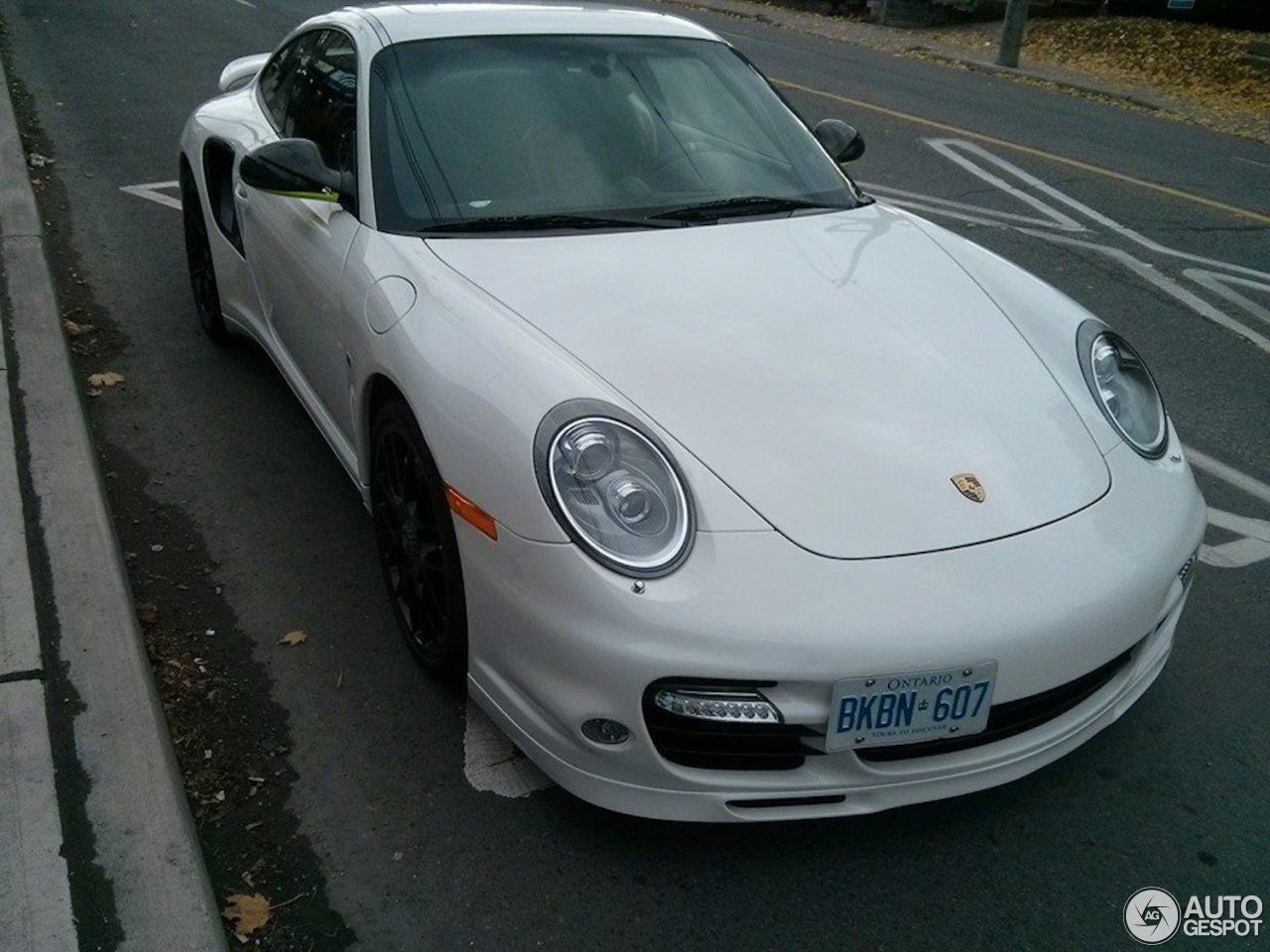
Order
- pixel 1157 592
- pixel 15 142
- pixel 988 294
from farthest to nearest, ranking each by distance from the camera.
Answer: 1. pixel 15 142
2. pixel 988 294
3. pixel 1157 592

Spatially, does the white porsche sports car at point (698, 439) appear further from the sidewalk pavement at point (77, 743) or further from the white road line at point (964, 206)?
the white road line at point (964, 206)

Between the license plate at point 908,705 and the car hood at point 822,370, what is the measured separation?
0.26m

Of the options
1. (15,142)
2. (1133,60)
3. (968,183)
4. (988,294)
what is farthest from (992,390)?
(1133,60)

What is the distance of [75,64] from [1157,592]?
11.4 m

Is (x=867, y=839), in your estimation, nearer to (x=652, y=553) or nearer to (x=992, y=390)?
(x=652, y=553)

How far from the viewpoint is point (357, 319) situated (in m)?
3.22

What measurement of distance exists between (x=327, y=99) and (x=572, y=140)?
0.92 meters

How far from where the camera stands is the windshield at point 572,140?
3.41 m

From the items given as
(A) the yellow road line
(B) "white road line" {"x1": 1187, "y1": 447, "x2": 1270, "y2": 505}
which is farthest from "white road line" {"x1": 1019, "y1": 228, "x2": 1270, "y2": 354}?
(A) the yellow road line

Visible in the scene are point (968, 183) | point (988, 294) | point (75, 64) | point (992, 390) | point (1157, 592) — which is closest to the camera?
point (1157, 592)

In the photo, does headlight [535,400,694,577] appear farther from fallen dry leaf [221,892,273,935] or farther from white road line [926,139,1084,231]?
white road line [926,139,1084,231]

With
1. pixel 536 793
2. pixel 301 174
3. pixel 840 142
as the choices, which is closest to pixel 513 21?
pixel 301 174

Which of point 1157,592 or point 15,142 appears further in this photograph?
point 15,142

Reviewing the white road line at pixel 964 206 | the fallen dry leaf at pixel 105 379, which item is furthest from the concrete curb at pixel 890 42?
the fallen dry leaf at pixel 105 379
